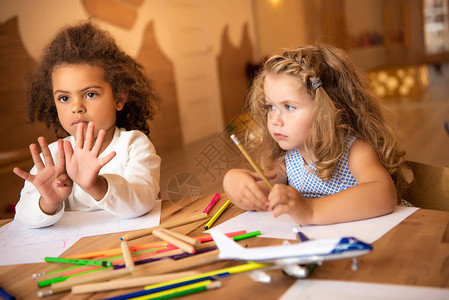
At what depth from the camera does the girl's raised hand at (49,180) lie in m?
0.97

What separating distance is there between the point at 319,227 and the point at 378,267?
0.20 meters

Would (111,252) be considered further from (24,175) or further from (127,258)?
(24,175)

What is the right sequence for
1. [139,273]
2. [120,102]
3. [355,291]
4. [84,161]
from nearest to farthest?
[355,291]
[139,273]
[84,161]
[120,102]

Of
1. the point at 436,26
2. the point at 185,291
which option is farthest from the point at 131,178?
the point at 436,26

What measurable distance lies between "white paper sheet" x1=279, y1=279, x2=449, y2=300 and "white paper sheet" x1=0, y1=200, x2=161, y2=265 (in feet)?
1.45

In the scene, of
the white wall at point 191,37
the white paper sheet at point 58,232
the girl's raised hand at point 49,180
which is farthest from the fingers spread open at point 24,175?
the white wall at point 191,37

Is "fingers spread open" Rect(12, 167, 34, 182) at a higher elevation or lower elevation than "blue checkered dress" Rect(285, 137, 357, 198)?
higher

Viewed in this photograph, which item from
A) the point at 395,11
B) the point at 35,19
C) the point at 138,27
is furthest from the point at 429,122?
the point at 35,19

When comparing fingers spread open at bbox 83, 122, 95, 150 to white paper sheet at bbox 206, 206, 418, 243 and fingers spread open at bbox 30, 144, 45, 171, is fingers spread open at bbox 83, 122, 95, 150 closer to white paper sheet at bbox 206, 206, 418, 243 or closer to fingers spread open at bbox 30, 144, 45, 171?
fingers spread open at bbox 30, 144, 45, 171

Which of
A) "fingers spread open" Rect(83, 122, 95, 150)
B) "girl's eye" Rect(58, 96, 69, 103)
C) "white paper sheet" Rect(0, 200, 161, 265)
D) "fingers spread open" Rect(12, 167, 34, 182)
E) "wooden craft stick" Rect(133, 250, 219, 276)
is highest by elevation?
"girl's eye" Rect(58, 96, 69, 103)

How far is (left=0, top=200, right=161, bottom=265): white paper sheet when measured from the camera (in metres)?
0.87

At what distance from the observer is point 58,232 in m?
0.99

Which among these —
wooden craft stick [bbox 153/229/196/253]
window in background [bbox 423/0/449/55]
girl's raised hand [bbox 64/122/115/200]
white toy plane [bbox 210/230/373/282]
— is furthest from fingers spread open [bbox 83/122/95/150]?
window in background [bbox 423/0/449/55]

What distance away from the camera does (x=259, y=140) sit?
1228 mm
